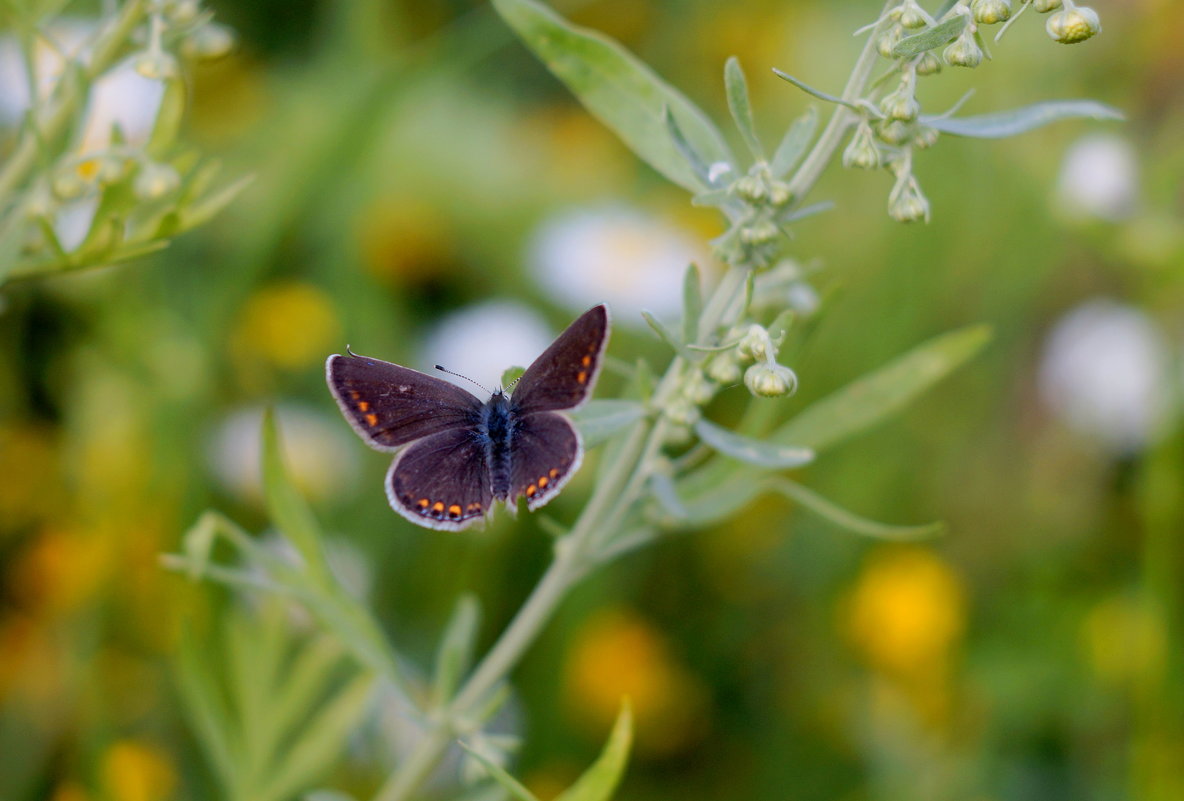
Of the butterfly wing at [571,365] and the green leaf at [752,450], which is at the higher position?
the butterfly wing at [571,365]

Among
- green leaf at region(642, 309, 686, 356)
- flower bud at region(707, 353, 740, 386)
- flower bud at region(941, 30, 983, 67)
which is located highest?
flower bud at region(941, 30, 983, 67)

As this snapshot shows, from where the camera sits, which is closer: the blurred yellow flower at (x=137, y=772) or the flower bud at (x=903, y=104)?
the flower bud at (x=903, y=104)

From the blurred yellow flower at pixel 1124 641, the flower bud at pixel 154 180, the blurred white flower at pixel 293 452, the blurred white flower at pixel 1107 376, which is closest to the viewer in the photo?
the flower bud at pixel 154 180

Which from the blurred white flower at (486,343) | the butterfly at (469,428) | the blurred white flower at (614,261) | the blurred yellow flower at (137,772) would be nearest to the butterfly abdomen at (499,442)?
the butterfly at (469,428)

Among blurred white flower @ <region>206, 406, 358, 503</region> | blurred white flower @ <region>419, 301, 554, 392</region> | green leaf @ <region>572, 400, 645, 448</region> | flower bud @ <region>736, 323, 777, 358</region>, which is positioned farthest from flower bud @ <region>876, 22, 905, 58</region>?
blurred white flower @ <region>206, 406, 358, 503</region>

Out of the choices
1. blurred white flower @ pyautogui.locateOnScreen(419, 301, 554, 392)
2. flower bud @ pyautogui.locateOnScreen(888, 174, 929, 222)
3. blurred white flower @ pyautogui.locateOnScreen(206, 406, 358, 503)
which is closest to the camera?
flower bud @ pyautogui.locateOnScreen(888, 174, 929, 222)

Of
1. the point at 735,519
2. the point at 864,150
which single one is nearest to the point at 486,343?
the point at 735,519

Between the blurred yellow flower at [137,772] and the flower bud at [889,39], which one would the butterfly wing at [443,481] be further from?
the blurred yellow flower at [137,772]

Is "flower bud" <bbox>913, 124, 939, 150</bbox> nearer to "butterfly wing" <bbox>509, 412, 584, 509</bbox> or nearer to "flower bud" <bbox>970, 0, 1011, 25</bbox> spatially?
"flower bud" <bbox>970, 0, 1011, 25</bbox>
